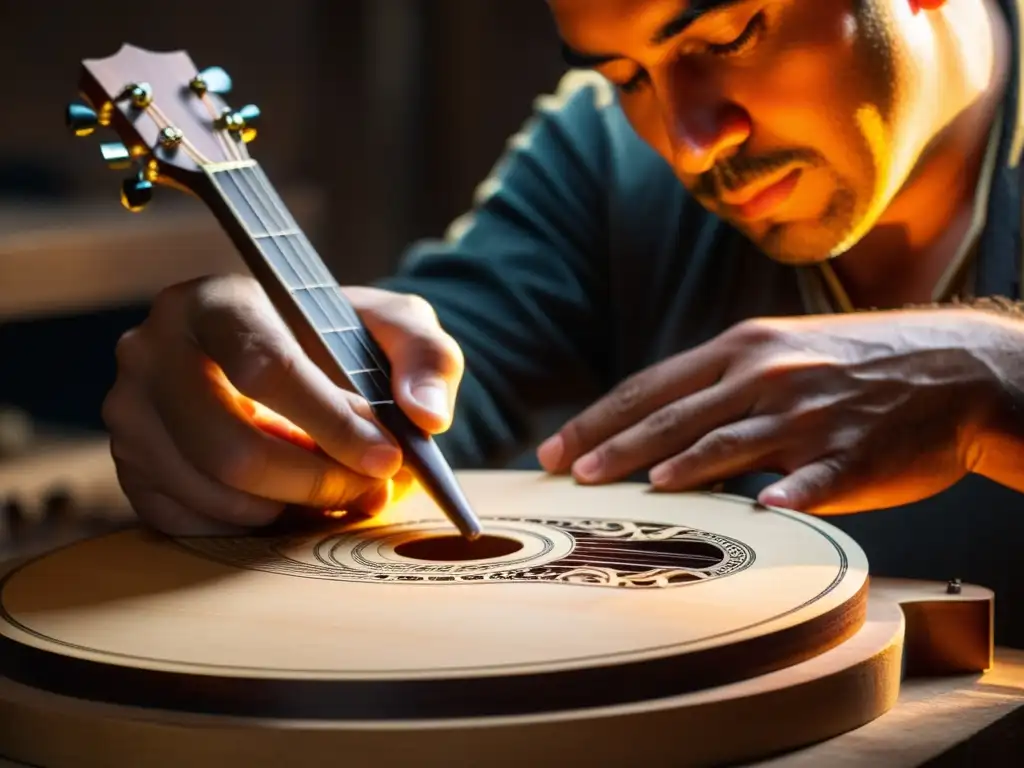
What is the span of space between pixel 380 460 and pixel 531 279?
810 millimetres

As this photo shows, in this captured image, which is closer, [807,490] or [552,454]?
[807,490]

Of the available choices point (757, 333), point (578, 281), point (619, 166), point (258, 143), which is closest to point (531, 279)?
point (578, 281)

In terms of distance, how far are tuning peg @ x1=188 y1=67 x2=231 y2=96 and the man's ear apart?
2.30ft

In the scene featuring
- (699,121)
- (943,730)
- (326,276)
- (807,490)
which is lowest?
(943,730)

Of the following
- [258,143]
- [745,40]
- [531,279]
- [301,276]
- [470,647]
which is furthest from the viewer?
[258,143]

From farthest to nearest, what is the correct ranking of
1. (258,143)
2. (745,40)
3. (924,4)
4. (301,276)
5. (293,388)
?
(258,143), (924,4), (745,40), (301,276), (293,388)

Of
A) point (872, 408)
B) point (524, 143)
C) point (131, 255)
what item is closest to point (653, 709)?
point (872, 408)

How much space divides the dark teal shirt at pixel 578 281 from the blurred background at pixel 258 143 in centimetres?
97

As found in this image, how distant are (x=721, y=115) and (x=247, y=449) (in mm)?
562

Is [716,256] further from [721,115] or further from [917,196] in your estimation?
[721,115]

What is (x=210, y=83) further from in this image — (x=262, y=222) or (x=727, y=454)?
(x=727, y=454)

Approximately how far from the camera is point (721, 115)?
137 centimetres

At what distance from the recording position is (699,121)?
1.37m

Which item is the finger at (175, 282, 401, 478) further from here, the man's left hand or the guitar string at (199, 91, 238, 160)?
the man's left hand
